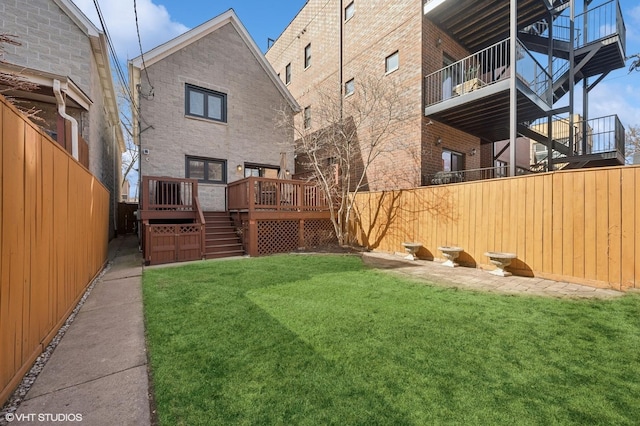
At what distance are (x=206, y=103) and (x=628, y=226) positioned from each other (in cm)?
1308

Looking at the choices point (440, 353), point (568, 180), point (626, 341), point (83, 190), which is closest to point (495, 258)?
point (568, 180)

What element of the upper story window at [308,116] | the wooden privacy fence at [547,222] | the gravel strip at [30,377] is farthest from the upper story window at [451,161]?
the gravel strip at [30,377]

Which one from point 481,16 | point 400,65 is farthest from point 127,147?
point 481,16

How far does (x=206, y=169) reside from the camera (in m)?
11.2

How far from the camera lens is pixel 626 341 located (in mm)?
2953

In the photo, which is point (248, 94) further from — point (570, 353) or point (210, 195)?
point (570, 353)

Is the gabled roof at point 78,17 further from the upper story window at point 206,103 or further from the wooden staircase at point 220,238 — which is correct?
the wooden staircase at point 220,238

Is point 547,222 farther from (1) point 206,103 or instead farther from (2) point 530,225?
(1) point 206,103

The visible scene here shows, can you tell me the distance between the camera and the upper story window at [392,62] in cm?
1057

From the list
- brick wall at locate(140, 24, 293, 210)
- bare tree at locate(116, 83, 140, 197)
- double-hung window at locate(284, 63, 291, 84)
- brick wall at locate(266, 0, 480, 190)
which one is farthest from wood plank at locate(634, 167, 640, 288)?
bare tree at locate(116, 83, 140, 197)

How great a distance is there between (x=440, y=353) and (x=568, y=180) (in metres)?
5.23

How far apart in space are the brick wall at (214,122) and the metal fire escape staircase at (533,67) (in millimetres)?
6726

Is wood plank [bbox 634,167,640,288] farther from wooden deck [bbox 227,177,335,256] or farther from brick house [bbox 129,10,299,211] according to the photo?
brick house [bbox 129,10,299,211]

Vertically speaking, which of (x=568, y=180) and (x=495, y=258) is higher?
(x=568, y=180)
